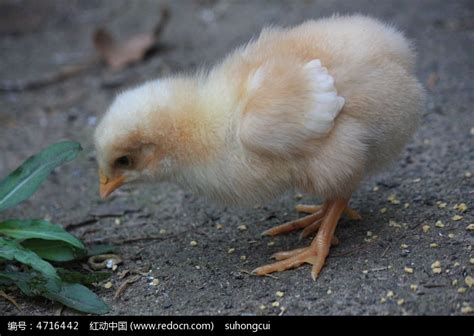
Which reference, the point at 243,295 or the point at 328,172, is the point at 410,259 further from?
the point at 243,295

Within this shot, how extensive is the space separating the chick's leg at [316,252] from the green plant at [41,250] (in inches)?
31.8

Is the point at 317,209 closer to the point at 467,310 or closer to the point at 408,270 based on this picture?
the point at 408,270

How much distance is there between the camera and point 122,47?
6.54 meters

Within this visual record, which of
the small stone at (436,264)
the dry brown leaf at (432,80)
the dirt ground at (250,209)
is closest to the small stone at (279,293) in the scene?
the dirt ground at (250,209)

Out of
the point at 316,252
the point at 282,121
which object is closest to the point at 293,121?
the point at 282,121

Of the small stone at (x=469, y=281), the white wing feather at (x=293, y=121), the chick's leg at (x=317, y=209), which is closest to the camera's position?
the small stone at (x=469, y=281)

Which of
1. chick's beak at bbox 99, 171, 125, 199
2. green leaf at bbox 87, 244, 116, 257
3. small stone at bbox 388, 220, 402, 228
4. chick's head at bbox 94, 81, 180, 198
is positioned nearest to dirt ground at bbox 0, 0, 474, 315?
small stone at bbox 388, 220, 402, 228

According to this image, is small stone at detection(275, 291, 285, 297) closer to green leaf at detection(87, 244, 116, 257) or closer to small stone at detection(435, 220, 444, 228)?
small stone at detection(435, 220, 444, 228)

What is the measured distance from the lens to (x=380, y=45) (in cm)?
304

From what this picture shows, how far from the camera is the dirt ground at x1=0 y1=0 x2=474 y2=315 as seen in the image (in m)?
2.81

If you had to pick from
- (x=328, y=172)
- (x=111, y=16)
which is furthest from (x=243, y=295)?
(x=111, y=16)

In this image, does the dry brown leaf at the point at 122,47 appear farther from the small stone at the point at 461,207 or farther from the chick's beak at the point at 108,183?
the small stone at the point at 461,207

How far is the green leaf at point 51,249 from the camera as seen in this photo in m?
3.18
